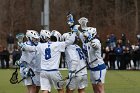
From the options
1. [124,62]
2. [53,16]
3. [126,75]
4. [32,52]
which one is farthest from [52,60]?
[53,16]

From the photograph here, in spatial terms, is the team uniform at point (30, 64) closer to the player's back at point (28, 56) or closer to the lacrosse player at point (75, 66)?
the player's back at point (28, 56)

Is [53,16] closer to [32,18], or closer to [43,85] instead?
[32,18]

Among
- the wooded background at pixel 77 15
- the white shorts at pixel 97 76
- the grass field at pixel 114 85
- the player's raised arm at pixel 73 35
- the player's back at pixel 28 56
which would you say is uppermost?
the wooded background at pixel 77 15

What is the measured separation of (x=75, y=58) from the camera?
637 inches

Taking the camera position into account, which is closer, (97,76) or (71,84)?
(71,84)

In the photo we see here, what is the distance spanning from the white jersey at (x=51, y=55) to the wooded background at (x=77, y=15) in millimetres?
35487

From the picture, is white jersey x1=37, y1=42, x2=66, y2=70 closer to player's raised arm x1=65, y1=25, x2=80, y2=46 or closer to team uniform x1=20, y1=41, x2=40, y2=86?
player's raised arm x1=65, y1=25, x2=80, y2=46

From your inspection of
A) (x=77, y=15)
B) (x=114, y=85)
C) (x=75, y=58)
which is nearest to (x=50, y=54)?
(x=75, y=58)

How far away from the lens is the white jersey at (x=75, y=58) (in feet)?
53.0

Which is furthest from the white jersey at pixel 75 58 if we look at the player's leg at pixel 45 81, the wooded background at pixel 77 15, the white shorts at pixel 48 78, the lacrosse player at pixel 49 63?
the wooded background at pixel 77 15

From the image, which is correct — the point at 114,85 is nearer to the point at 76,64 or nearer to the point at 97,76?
the point at 97,76

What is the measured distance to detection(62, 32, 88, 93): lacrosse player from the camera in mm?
16109

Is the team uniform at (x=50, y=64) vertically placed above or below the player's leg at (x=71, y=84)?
above

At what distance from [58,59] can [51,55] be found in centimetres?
22
